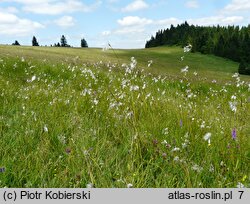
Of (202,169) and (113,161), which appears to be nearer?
(202,169)

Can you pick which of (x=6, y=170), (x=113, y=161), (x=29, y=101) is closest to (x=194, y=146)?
(x=113, y=161)

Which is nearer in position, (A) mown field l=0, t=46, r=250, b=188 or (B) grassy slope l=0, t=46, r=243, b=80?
(A) mown field l=0, t=46, r=250, b=188

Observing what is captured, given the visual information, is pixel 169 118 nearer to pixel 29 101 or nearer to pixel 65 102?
pixel 65 102

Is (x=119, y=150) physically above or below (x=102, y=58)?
below

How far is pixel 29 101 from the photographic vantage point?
6051mm

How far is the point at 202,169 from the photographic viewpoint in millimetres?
3186

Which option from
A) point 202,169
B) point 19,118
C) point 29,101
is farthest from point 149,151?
point 29,101

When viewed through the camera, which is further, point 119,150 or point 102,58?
point 102,58

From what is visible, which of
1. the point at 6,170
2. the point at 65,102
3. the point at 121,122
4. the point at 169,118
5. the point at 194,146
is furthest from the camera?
the point at 65,102

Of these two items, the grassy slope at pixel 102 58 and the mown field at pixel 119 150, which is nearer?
the mown field at pixel 119 150
